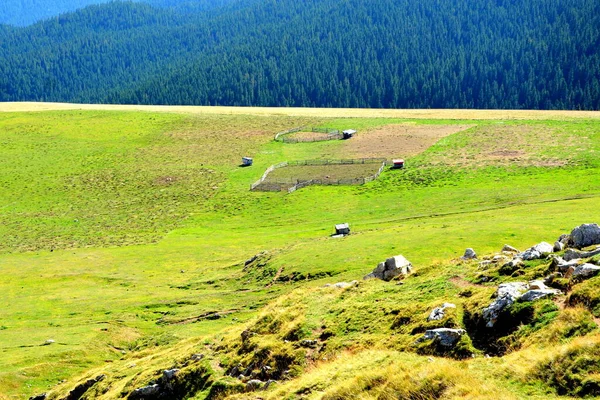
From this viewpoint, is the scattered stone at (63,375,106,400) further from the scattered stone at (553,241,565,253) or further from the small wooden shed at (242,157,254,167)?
the small wooden shed at (242,157,254,167)

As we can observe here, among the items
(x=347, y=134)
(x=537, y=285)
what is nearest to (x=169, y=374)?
(x=537, y=285)

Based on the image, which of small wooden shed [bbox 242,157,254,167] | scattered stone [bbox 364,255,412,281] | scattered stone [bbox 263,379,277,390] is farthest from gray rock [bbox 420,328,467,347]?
small wooden shed [bbox 242,157,254,167]

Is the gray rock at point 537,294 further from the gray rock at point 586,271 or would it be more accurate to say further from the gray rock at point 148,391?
the gray rock at point 148,391

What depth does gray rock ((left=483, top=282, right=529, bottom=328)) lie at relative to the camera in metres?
27.1

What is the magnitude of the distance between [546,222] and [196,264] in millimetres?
30339

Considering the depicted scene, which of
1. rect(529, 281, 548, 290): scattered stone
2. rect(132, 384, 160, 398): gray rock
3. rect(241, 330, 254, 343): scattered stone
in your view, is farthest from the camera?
rect(241, 330, 254, 343): scattered stone

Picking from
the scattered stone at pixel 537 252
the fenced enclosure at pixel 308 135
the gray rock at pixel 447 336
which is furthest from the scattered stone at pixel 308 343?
the fenced enclosure at pixel 308 135

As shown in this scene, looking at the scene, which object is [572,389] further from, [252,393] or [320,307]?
[320,307]

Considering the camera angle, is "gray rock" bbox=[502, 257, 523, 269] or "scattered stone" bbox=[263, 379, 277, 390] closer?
"scattered stone" bbox=[263, 379, 277, 390]

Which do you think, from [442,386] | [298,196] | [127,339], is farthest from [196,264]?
[442,386]

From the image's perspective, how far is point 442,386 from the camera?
22.7 metres

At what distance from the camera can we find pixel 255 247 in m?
72.4

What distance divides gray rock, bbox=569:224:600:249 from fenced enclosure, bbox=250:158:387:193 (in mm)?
67670

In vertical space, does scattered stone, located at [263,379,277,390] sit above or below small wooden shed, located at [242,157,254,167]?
above
